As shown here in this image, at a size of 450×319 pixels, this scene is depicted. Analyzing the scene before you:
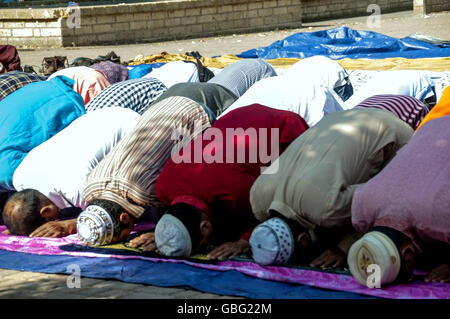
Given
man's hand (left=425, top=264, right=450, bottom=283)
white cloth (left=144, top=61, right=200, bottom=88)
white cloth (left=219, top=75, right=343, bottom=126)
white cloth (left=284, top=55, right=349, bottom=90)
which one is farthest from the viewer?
white cloth (left=144, top=61, right=200, bottom=88)

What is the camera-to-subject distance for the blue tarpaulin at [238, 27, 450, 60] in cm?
832

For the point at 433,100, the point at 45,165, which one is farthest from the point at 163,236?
the point at 433,100

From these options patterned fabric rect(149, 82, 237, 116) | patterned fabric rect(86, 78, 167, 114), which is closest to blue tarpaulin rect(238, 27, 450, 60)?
patterned fabric rect(149, 82, 237, 116)

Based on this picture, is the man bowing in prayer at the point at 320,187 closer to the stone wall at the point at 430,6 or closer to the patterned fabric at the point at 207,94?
the patterned fabric at the point at 207,94

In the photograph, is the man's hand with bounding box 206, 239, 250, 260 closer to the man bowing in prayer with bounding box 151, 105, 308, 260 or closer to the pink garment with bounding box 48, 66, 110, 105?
the man bowing in prayer with bounding box 151, 105, 308, 260

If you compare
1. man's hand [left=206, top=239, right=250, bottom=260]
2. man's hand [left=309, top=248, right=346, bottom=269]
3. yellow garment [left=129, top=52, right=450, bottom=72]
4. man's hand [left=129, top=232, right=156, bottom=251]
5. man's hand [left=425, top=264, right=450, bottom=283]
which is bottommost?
man's hand [left=129, top=232, right=156, bottom=251]

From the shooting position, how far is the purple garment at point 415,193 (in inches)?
123

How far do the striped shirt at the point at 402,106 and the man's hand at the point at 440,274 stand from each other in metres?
1.53

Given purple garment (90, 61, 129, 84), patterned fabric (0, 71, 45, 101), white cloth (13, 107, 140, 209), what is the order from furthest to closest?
purple garment (90, 61, 129, 84) < patterned fabric (0, 71, 45, 101) < white cloth (13, 107, 140, 209)

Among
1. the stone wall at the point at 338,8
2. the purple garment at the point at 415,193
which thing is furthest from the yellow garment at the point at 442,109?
the stone wall at the point at 338,8

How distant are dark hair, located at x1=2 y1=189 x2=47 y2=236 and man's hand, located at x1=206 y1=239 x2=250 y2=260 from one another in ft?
4.50

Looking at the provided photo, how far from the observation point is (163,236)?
3988 mm

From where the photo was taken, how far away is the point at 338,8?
1638 centimetres

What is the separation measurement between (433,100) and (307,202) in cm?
263
